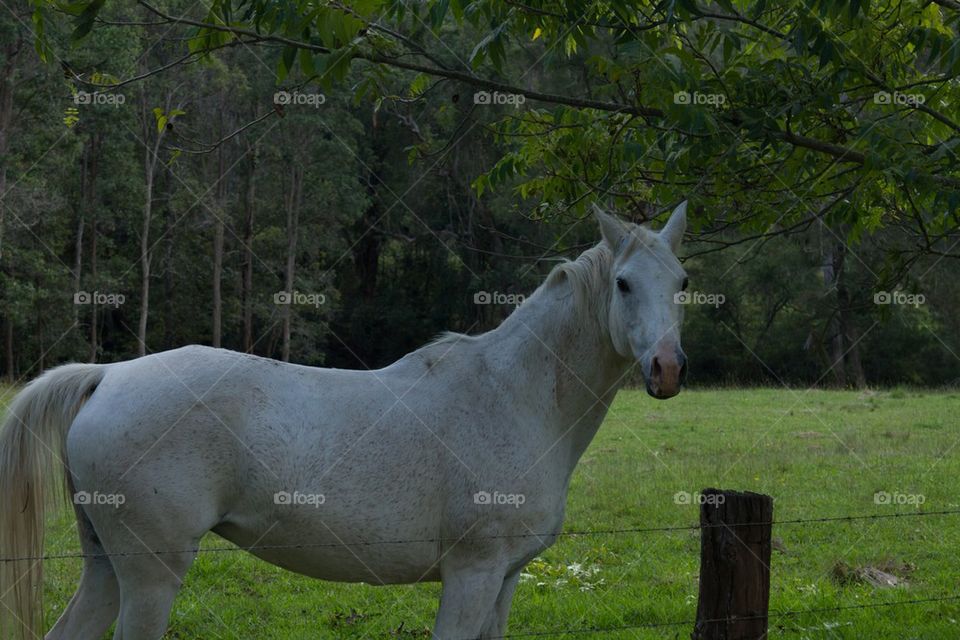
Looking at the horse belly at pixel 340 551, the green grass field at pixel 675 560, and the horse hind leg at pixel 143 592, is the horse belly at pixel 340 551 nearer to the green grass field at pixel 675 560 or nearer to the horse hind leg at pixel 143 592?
the horse hind leg at pixel 143 592

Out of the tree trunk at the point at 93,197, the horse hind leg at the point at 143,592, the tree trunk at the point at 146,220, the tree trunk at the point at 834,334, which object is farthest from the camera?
the tree trunk at the point at 93,197

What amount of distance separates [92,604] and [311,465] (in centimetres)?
116

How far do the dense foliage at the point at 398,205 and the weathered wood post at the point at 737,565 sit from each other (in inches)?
65.6

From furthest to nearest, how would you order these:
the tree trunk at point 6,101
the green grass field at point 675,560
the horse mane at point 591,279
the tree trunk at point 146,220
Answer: the tree trunk at point 146,220 → the tree trunk at point 6,101 → the green grass field at point 675,560 → the horse mane at point 591,279

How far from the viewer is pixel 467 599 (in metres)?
3.99

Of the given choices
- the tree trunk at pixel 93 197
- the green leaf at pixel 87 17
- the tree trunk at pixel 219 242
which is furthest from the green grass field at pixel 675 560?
the tree trunk at pixel 93 197

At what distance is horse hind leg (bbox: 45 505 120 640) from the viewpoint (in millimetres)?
4004

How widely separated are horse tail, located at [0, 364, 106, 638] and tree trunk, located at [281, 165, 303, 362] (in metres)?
28.5

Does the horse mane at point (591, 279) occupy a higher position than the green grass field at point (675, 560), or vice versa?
the horse mane at point (591, 279)

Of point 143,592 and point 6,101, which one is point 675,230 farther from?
point 6,101

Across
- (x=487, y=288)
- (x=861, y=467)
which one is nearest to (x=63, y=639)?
(x=861, y=467)

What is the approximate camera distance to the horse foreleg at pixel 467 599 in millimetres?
3973

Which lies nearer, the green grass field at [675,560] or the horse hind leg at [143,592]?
the horse hind leg at [143,592]

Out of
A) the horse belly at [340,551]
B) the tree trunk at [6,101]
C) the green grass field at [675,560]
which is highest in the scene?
the tree trunk at [6,101]
